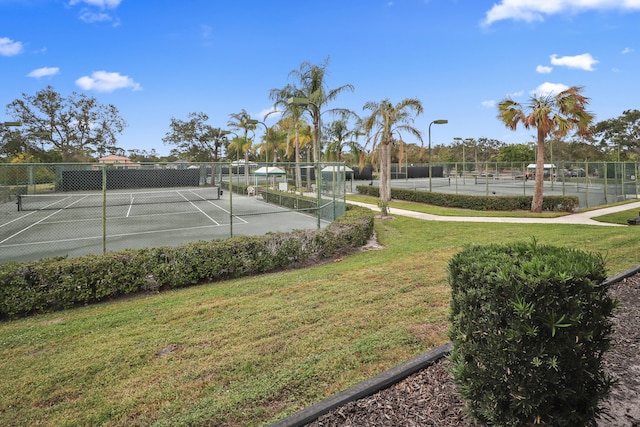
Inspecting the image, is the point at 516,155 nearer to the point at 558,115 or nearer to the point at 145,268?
the point at 558,115

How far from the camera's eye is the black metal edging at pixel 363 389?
2.55m

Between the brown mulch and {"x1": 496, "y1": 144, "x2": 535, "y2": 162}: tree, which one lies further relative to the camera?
{"x1": 496, "y1": 144, "x2": 535, "y2": 162}: tree

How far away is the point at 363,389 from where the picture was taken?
2826 millimetres

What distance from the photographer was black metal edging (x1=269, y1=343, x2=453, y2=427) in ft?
8.38

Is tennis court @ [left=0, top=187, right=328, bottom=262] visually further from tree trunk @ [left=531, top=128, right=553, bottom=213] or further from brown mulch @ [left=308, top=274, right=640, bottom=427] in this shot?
tree trunk @ [left=531, top=128, right=553, bottom=213]

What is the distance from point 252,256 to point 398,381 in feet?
15.9

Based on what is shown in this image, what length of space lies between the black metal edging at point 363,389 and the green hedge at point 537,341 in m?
0.72

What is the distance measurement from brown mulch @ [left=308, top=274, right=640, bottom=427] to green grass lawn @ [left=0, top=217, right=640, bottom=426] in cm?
39

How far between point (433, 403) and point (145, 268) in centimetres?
526

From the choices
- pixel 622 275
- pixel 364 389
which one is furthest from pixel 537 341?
pixel 622 275

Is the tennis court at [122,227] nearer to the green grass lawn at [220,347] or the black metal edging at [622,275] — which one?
the green grass lawn at [220,347]

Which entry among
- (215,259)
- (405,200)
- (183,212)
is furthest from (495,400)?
(405,200)

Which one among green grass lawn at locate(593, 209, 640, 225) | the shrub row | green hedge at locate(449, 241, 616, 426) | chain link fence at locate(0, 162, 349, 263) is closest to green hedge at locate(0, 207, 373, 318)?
chain link fence at locate(0, 162, 349, 263)

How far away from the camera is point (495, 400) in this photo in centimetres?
220
